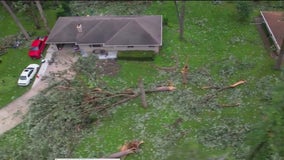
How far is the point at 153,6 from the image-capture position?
42.2m

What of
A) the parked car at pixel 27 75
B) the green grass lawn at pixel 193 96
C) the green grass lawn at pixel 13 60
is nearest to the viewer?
the green grass lawn at pixel 193 96

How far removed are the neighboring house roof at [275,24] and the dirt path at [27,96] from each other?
21.4m

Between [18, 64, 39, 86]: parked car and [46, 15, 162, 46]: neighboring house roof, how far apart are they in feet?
11.0

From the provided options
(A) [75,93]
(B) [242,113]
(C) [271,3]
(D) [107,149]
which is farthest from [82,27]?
(C) [271,3]

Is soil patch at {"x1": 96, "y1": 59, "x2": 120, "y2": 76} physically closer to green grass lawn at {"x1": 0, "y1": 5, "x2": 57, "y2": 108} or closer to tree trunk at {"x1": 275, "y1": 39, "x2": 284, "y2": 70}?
green grass lawn at {"x1": 0, "y1": 5, "x2": 57, "y2": 108}

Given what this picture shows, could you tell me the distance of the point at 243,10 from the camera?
122ft

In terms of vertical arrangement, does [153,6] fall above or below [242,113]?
above

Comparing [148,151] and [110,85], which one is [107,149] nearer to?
[148,151]

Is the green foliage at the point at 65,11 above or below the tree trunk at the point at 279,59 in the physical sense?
above

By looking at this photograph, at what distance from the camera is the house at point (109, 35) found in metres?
34.2

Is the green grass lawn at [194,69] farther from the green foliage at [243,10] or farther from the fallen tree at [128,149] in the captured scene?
the green foliage at [243,10]

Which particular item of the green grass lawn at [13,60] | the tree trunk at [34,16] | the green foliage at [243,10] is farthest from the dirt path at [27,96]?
the green foliage at [243,10]

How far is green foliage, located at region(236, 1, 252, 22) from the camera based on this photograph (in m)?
37.1

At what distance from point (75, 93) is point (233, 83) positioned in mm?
14860
